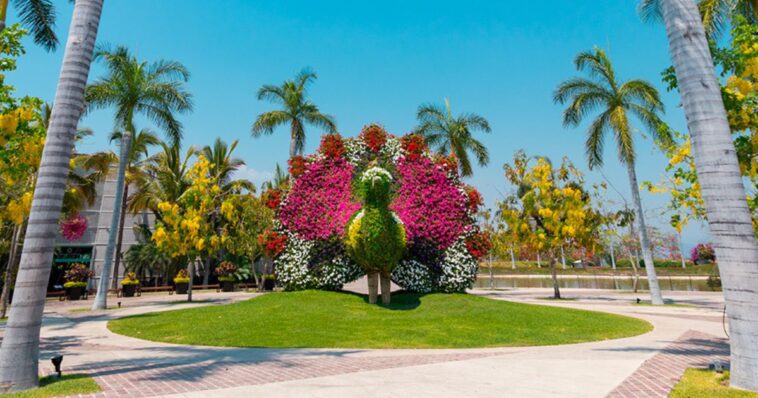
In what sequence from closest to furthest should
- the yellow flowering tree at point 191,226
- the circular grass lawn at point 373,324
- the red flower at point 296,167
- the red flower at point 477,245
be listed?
the circular grass lawn at point 373,324 < the red flower at point 477,245 < the red flower at point 296,167 < the yellow flowering tree at point 191,226

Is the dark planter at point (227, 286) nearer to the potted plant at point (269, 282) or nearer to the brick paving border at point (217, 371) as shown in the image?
the potted plant at point (269, 282)

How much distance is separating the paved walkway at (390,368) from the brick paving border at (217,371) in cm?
2

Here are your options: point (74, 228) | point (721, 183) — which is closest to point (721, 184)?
point (721, 183)

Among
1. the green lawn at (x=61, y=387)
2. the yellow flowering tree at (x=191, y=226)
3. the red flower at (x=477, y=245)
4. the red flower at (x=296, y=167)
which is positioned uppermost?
the red flower at (x=296, y=167)

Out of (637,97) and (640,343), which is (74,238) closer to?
(640,343)

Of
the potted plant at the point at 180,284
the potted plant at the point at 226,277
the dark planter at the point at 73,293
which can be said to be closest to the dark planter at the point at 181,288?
the potted plant at the point at 180,284

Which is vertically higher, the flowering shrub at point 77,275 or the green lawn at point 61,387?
the flowering shrub at point 77,275

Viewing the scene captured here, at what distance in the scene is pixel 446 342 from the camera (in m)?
10.2

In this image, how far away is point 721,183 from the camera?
5.65 metres

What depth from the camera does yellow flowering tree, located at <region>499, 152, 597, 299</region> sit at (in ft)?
80.1

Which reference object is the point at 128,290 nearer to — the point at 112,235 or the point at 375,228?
the point at 112,235

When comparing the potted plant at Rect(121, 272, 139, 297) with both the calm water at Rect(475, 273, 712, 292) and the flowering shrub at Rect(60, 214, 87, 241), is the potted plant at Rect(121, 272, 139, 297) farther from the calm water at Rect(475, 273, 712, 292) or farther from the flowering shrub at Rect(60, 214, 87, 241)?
the calm water at Rect(475, 273, 712, 292)

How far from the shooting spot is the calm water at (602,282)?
33.2m

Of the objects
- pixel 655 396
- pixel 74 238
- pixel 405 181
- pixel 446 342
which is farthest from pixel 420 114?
pixel 74 238
